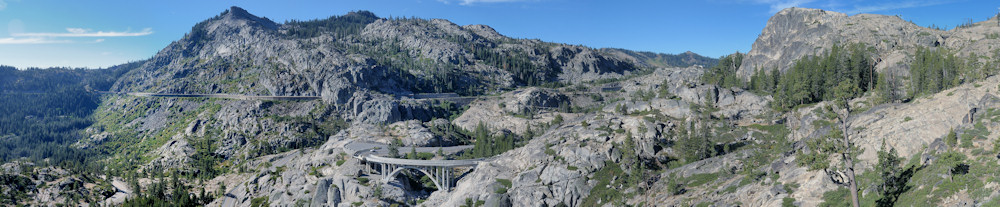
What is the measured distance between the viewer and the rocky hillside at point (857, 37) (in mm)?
122500

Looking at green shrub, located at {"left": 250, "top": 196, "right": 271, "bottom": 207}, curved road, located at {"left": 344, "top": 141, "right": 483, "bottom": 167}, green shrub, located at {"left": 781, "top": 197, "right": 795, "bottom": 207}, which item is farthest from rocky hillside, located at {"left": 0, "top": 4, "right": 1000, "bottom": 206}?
curved road, located at {"left": 344, "top": 141, "right": 483, "bottom": 167}

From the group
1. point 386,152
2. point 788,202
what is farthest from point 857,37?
point 386,152

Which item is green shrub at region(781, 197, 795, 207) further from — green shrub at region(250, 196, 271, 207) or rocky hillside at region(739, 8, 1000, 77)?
green shrub at region(250, 196, 271, 207)

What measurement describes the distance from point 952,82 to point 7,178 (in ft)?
785

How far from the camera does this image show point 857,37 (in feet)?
477

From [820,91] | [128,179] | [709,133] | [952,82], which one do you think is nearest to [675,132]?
[709,133]

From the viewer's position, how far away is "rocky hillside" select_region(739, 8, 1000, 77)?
402 feet

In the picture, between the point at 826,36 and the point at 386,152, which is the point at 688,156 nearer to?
the point at 386,152

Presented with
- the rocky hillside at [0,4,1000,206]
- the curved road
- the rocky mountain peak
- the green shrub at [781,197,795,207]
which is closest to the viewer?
the rocky hillside at [0,4,1000,206]

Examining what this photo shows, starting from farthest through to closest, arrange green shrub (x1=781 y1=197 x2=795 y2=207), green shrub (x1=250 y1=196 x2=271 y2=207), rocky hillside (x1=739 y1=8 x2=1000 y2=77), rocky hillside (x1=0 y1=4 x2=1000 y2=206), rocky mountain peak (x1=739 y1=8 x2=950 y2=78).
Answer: rocky mountain peak (x1=739 y1=8 x2=950 y2=78) < green shrub (x1=250 y1=196 x2=271 y2=207) < rocky hillside (x1=739 y1=8 x2=1000 y2=77) < green shrub (x1=781 y1=197 x2=795 y2=207) < rocky hillside (x1=0 y1=4 x2=1000 y2=206)

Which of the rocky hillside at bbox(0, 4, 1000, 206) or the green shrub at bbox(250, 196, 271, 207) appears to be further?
the green shrub at bbox(250, 196, 271, 207)

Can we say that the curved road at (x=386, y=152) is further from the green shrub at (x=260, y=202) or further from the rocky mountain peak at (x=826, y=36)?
the rocky mountain peak at (x=826, y=36)

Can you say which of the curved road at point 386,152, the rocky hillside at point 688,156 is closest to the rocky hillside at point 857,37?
the rocky hillside at point 688,156

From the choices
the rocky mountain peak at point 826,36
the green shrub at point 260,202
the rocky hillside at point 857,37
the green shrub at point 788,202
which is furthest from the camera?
the rocky mountain peak at point 826,36
